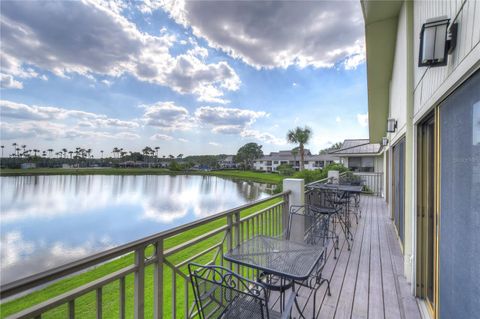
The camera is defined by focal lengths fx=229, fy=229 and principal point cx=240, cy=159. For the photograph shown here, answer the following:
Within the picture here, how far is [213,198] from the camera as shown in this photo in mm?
24484

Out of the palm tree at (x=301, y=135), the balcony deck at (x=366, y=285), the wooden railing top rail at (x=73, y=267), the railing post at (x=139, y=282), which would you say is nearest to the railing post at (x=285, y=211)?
the balcony deck at (x=366, y=285)

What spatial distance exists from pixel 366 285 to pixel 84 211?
→ 29.5 meters

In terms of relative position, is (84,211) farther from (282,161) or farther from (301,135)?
(282,161)

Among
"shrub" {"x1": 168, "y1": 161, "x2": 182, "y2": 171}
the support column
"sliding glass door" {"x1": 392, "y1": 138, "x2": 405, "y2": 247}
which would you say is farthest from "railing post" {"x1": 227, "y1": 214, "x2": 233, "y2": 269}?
"shrub" {"x1": 168, "y1": 161, "x2": 182, "y2": 171}

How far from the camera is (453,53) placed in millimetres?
1535

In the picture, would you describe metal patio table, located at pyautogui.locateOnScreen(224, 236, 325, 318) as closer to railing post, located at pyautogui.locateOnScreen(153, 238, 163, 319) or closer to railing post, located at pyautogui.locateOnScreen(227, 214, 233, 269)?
railing post, located at pyautogui.locateOnScreen(227, 214, 233, 269)

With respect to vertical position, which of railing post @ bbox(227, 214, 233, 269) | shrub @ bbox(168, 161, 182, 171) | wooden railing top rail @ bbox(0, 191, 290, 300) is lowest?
railing post @ bbox(227, 214, 233, 269)

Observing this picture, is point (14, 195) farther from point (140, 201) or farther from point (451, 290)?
point (451, 290)

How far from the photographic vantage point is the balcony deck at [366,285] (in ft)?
7.97

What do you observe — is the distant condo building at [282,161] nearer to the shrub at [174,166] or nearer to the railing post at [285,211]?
the shrub at [174,166]

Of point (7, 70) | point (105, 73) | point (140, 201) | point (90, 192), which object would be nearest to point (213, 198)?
point (140, 201)

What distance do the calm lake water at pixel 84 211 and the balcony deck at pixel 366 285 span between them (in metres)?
6.05

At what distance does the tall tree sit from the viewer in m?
66.3

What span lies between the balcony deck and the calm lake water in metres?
6.05
